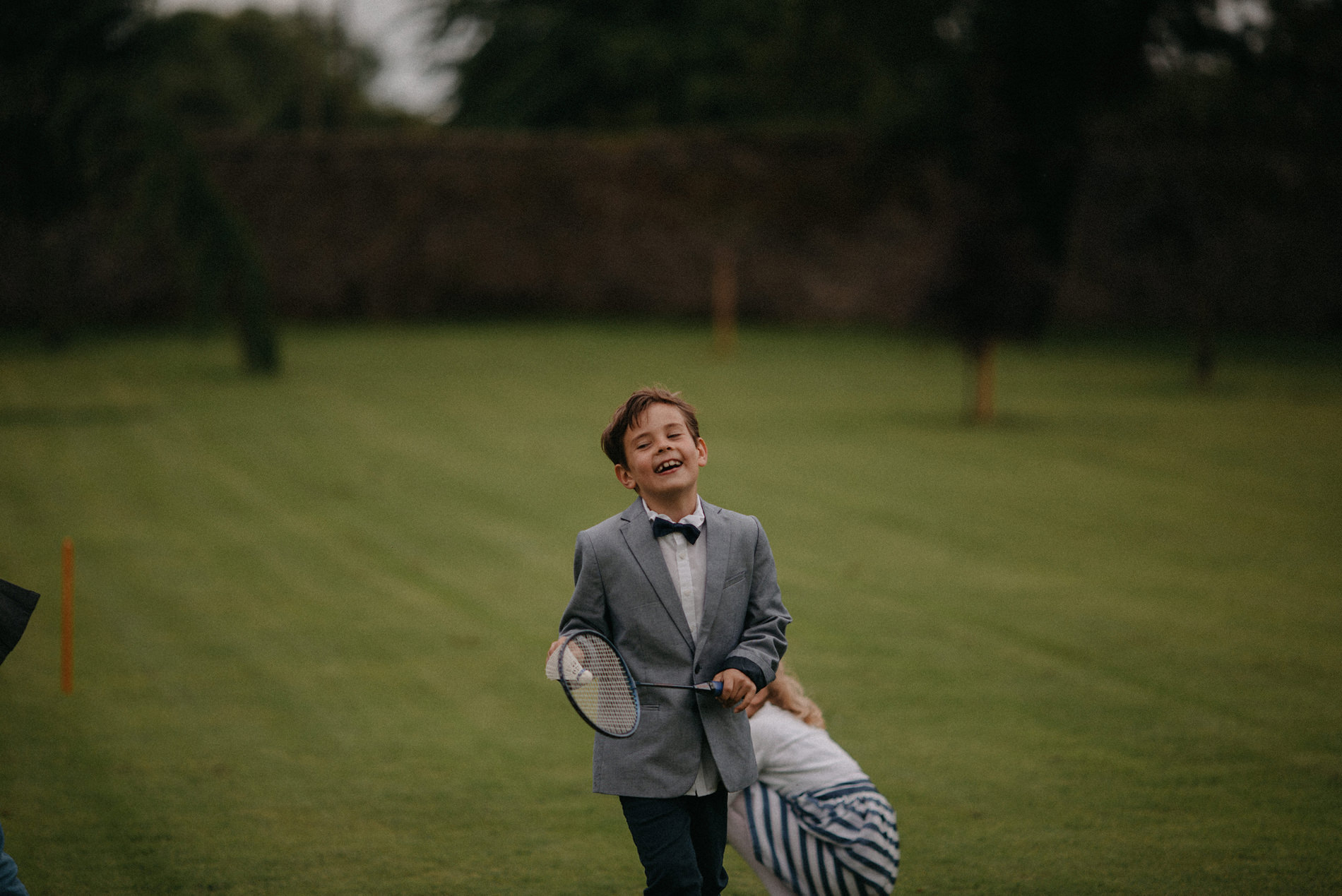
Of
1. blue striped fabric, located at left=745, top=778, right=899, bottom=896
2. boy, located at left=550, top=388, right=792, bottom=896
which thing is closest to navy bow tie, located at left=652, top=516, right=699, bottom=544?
boy, located at left=550, top=388, right=792, bottom=896

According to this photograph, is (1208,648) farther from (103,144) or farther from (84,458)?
(103,144)

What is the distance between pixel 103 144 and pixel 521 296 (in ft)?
47.7

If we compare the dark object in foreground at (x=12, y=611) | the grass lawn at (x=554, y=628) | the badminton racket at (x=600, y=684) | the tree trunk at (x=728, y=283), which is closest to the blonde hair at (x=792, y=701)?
the badminton racket at (x=600, y=684)

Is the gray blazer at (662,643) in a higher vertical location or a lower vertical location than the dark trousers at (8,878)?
higher

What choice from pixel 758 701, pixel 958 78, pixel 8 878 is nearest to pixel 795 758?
pixel 758 701

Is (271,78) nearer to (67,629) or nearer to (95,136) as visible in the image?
(95,136)

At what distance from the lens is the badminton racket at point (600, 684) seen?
3102mm

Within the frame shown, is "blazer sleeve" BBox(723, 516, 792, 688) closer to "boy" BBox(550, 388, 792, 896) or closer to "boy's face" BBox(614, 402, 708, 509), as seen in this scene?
"boy" BBox(550, 388, 792, 896)

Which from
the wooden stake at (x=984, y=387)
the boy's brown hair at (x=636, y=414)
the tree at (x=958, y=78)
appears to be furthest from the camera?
the wooden stake at (x=984, y=387)

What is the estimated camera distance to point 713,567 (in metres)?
3.29

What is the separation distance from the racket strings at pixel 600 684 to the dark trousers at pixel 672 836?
0.73 ft

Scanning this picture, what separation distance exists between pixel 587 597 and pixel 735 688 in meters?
0.43

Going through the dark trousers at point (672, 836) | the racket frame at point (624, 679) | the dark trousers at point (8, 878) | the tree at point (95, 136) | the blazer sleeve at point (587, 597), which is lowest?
the dark trousers at point (8, 878)

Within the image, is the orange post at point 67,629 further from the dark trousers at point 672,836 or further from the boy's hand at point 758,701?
the dark trousers at point 672,836
